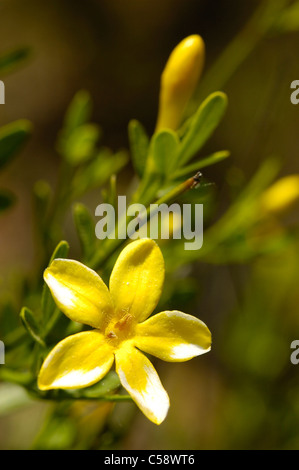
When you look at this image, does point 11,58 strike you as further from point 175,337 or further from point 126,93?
point 126,93

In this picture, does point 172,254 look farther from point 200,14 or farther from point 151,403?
point 200,14

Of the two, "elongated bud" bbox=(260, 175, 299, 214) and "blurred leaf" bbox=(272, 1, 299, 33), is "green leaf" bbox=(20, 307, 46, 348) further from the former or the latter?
"blurred leaf" bbox=(272, 1, 299, 33)

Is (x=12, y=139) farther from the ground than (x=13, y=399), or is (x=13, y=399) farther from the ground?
(x=12, y=139)

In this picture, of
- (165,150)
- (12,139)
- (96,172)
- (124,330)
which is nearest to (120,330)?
(124,330)

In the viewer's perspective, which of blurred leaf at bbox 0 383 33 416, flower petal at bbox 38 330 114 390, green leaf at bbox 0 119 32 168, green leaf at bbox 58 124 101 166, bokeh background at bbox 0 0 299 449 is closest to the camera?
flower petal at bbox 38 330 114 390

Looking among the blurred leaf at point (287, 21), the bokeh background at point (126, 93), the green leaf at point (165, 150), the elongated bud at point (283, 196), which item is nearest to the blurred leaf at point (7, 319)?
the green leaf at point (165, 150)

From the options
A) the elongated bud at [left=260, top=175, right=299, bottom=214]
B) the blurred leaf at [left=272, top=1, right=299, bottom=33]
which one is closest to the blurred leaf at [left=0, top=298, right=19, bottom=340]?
the elongated bud at [left=260, top=175, right=299, bottom=214]

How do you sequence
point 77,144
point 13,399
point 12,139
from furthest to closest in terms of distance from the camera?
1. point 77,144
2. point 13,399
3. point 12,139
